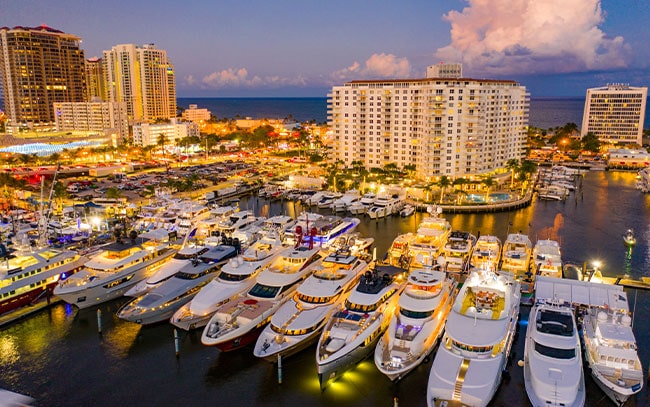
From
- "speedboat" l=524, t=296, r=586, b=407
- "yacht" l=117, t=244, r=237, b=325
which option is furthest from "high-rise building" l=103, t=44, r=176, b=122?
"speedboat" l=524, t=296, r=586, b=407

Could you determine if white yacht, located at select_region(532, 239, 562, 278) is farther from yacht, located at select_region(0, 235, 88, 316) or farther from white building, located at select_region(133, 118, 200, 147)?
white building, located at select_region(133, 118, 200, 147)

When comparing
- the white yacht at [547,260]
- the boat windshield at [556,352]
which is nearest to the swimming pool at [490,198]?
the white yacht at [547,260]

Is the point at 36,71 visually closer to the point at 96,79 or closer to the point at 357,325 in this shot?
the point at 96,79

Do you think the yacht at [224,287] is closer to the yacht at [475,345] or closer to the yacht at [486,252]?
the yacht at [475,345]

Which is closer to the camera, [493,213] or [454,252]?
[454,252]

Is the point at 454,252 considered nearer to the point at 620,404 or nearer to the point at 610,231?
the point at 620,404

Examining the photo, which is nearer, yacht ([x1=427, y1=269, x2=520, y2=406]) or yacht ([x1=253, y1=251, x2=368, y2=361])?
yacht ([x1=427, y1=269, x2=520, y2=406])

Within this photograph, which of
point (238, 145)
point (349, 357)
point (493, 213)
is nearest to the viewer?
point (349, 357)

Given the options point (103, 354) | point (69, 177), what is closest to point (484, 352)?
point (103, 354)
